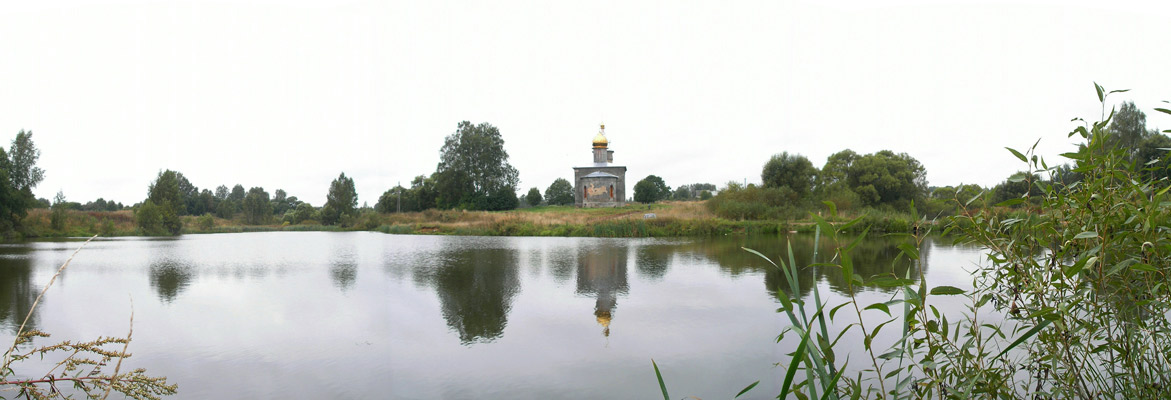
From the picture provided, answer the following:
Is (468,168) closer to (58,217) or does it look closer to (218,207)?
(218,207)

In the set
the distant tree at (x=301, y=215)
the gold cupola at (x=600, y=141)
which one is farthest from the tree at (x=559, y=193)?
the distant tree at (x=301, y=215)

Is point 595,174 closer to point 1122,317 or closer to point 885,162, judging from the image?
point 885,162

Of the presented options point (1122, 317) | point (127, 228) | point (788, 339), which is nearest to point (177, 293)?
point (788, 339)

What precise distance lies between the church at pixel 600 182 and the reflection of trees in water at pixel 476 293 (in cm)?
3029

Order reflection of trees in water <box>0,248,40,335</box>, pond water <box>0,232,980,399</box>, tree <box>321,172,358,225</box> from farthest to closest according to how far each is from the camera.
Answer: tree <box>321,172,358,225</box>, reflection of trees in water <box>0,248,40,335</box>, pond water <box>0,232,980,399</box>

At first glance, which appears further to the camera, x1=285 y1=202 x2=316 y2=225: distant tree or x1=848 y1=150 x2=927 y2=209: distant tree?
x1=285 y1=202 x2=316 y2=225: distant tree

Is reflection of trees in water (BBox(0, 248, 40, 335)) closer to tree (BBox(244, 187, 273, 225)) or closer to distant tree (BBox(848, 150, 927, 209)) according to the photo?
tree (BBox(244, 187, 273, 225))

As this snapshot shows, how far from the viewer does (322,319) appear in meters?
5.70

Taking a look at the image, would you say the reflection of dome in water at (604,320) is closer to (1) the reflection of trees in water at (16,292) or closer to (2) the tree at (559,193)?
(1) the reflection of trees in water at (16,292)

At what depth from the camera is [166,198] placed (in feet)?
87.7

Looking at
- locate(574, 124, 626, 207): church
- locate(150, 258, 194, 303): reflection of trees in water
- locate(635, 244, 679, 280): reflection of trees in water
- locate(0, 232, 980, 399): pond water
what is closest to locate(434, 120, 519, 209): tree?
locate(574, 124, 626, 207): church

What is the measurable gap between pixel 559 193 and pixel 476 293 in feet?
211

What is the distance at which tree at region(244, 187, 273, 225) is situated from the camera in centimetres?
3884

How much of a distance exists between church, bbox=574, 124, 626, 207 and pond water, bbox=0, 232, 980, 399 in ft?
106
